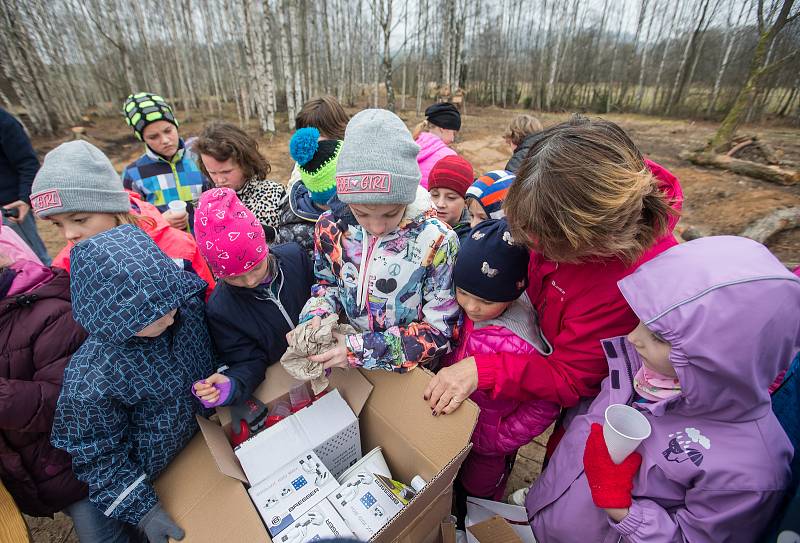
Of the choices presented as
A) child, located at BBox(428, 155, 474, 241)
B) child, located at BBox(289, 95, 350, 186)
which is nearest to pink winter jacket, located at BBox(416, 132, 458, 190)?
child, located at BBox(428, 155, 474, 241)

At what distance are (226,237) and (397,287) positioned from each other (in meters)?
0.78

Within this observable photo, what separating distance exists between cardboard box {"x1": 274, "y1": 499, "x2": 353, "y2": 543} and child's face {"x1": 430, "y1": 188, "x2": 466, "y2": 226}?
2.10 meters

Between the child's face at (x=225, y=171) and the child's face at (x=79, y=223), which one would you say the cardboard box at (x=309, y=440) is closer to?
the child's face at (x=79, y=223)

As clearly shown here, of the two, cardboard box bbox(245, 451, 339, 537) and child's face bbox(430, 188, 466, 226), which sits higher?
child's face bbox(430, 188, 466, 226)

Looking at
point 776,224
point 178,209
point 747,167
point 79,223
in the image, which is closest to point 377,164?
point 79,223

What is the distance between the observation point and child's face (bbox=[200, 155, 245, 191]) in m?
2.61

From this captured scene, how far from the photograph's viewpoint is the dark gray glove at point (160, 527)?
4.51 feet

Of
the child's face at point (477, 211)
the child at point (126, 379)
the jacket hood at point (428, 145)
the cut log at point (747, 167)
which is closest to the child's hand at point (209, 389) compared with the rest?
the child at point (126, 379)

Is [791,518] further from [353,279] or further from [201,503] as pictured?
[201,503]

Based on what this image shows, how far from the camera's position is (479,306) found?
157 centimetres

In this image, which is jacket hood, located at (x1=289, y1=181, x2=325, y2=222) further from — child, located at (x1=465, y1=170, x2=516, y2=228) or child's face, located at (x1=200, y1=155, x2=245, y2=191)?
child, located at (x1=465, y1=170, x2=516, y2=228)

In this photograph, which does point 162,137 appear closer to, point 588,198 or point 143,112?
point 143,112

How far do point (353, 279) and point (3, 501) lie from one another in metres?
1.73

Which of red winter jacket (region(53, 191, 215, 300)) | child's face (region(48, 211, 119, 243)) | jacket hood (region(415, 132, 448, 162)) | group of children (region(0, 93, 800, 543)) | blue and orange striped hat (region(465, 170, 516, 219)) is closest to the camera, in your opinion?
group of children (region(0, 93, 800, 543))
